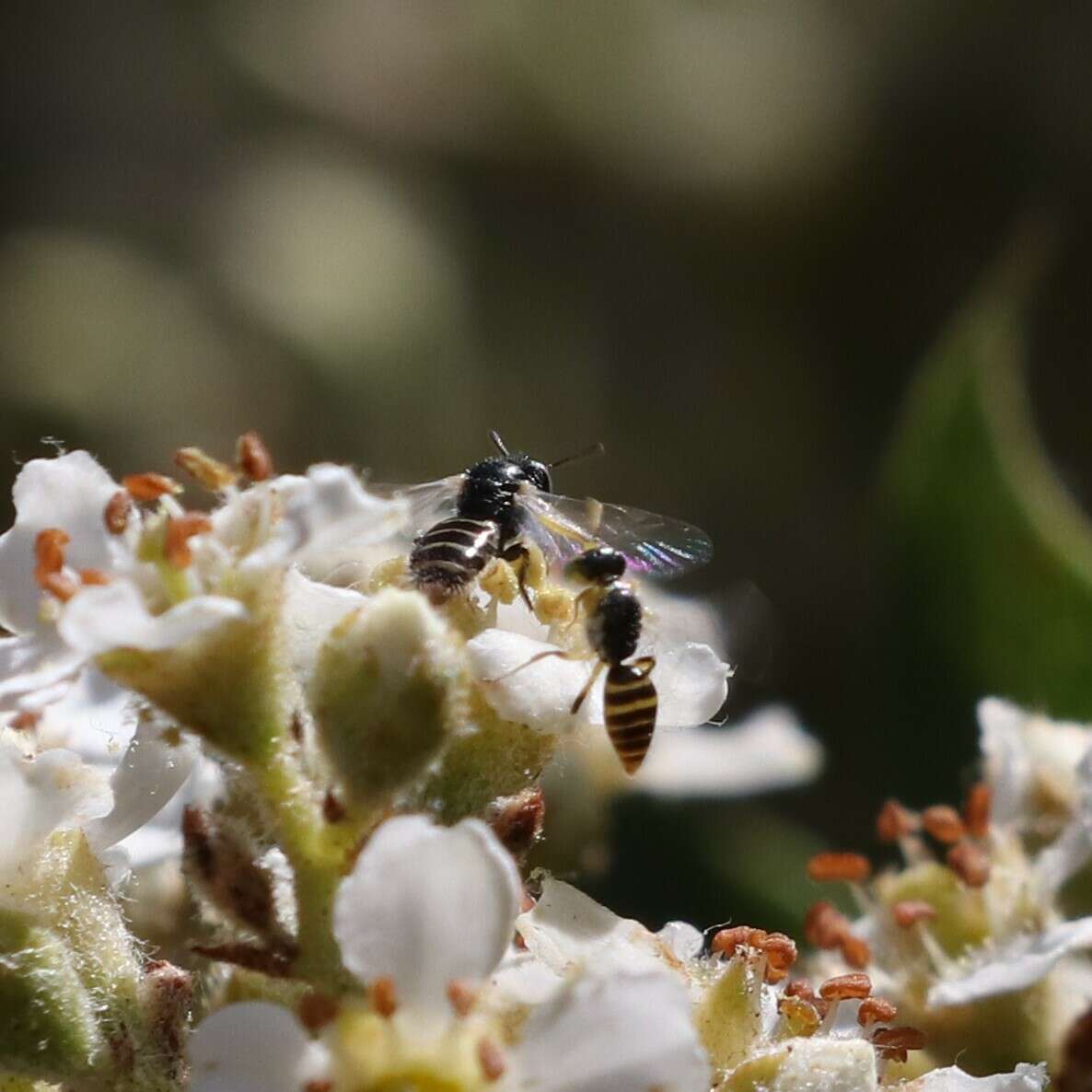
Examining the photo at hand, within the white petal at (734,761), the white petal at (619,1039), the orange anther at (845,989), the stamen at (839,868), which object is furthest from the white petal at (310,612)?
the white petal at (734,761)

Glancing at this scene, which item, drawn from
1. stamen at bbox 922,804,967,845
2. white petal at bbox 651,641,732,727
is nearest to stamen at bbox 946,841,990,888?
stamen at bbox 922,804,967,845

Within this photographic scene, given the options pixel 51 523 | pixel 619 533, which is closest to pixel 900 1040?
pixel 619 533

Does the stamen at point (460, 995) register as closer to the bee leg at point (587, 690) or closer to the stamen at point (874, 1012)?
the bee leg at point (587, 690)

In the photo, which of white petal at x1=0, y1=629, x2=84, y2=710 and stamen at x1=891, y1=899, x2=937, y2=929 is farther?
stamen at x1=891, y1=899, x2=937, y2=929

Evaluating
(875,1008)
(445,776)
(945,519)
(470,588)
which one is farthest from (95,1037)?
(945,519)

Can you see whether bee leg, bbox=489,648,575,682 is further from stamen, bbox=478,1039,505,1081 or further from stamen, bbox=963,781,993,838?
stamen, bbox=963,781,993,838

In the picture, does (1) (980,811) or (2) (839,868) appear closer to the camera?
(2) (839,868)

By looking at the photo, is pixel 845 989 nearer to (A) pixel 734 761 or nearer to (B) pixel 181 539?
(B) pixel 181 539

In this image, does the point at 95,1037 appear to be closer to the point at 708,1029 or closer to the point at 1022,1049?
the point at 708,1029
